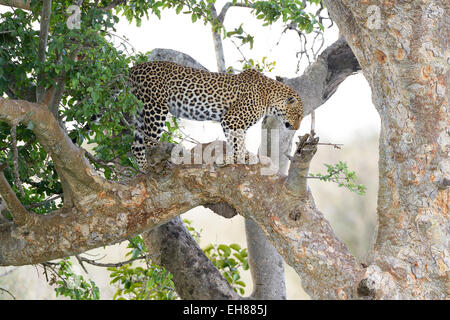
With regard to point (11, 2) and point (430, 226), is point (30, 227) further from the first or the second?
point (430, 226)

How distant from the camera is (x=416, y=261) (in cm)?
431

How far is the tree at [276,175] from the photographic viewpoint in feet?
14.3

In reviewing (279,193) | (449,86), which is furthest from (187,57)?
(449,86)

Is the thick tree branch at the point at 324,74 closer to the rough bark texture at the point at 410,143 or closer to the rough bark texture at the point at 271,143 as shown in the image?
the rough bark texture at the point at 271,143

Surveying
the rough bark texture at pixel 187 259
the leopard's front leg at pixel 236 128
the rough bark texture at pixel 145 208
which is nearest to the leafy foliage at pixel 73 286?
the rough bark texture at pixel 145 208

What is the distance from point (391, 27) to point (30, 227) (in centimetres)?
324

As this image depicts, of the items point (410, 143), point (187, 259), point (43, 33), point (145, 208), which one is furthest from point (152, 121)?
point (410, 143)

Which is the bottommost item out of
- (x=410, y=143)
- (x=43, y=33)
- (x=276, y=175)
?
(x=276, y=175)

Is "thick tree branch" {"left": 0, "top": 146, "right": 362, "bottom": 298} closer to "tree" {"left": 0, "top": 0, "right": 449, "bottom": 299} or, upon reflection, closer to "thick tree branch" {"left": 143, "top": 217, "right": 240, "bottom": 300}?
"tree" {"left": 0, "top": 0, "right": 449, "bottom": 299}

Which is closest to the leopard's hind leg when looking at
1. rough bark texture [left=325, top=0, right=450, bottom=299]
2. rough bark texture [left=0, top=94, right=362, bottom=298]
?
rough bark texture [left=0, top=94, right=362, bottom=298]

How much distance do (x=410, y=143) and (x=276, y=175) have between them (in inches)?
42.1

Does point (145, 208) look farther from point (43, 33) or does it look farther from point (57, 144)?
point (43, 33)

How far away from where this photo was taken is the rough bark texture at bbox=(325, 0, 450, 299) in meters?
4.29

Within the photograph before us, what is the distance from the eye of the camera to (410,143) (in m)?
4.42
